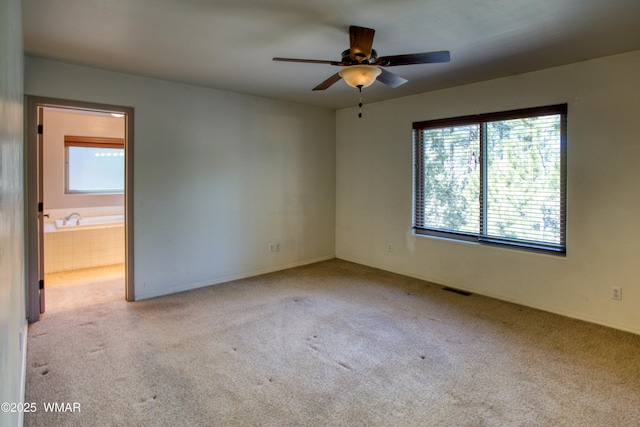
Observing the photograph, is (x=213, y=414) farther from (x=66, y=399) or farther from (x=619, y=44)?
(x=619, y=44)

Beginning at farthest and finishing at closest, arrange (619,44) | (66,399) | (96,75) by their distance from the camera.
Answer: (96,75)
(619,44)
(66,399)

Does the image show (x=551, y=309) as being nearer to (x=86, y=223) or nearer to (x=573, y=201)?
(x=573, y=201)

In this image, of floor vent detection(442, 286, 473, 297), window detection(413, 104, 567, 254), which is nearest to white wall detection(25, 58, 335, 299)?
window detection(413, 104, 567, 254)

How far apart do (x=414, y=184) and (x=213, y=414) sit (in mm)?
3766

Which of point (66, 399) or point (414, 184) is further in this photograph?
point (414, 184)

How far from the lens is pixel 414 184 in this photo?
494 centimetres

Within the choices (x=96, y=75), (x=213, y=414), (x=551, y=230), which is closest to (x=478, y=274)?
(x=551, y=230)

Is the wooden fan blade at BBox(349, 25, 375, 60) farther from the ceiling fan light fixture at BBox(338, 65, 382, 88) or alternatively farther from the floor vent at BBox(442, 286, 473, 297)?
the floor vent at BBox(442, 286, 473, 297)

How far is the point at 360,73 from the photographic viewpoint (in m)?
2.64

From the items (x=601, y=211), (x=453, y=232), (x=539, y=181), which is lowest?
(x=453, y=232)

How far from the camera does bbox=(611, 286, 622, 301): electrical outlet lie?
329cm

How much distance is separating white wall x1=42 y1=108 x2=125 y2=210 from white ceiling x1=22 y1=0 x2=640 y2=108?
3.18 m

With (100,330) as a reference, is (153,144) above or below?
above

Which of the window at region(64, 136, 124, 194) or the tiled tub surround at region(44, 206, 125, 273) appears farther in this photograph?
the window at region(64, 136, 124, 194)
